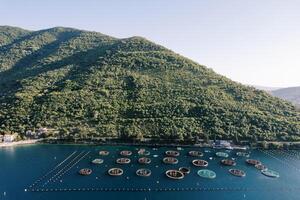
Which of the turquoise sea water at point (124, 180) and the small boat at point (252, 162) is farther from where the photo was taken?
the small boat at point (252, 162)

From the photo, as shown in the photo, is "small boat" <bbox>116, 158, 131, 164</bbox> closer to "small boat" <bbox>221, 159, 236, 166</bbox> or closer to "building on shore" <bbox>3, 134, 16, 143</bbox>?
"small boat" <bbox>221, 159, 236, 166</bbox>

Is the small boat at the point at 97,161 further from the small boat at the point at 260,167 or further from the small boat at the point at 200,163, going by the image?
the small boat at the point at 260,167

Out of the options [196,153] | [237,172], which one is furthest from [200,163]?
[237,172]

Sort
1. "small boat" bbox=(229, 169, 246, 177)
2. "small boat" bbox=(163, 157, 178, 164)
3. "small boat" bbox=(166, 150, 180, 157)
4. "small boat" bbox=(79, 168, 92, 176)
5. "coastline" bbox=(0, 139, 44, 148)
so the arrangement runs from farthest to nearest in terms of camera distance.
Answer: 1. "coastline" bbox=(0, 139, 44, 148)
2. "small boat" bbox=(166, 150, 180, 157)
3. "small boat" bbox=(163, 157, 178, 164)
4. "small boat" bbox=(229, 169, 246, 177)
5. "small boat" bbox=(79, 168, 92, 176)

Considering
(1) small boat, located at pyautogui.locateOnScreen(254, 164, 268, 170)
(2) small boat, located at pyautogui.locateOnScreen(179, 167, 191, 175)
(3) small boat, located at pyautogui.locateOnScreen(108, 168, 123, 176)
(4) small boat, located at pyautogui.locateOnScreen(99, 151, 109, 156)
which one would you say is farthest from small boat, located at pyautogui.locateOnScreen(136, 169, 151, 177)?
(1) small boat, located at pyautogui.locateOnScreen(254, 164, 268, 170)

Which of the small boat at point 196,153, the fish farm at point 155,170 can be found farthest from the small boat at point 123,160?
the small boat at point 196,153

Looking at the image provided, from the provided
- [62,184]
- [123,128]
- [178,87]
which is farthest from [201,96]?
[62,184]

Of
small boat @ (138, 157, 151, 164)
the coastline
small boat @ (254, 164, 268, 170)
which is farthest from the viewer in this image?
the coastline
